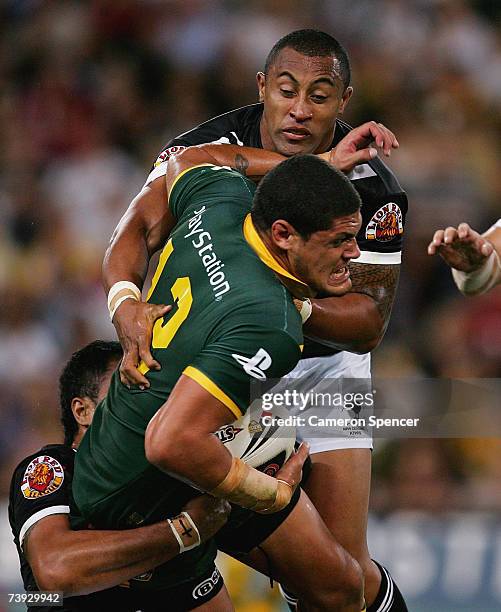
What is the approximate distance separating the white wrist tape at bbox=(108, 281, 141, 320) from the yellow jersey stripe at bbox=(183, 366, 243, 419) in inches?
25.6

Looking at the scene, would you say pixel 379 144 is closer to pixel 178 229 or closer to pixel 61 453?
pixel 178 229

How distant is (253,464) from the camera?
12.4 feet

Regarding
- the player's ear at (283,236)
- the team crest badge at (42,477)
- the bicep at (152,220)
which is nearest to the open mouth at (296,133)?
the bicep at (152,220)

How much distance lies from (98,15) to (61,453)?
5.31 m

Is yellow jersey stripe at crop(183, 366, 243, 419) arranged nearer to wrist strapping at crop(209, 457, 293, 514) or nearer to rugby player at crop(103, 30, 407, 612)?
wrist strapping at crop(209, 457, 293, 514)

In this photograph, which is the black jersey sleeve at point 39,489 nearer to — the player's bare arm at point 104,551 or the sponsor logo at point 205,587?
the player's bare arm at point 104,551

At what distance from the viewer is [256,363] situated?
3.04m

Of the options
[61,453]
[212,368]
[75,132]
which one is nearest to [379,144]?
[212,368]

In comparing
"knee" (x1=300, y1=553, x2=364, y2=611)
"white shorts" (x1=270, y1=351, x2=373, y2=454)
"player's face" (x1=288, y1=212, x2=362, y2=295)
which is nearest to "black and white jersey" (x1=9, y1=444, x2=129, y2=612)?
"knee" (x1=300, y1=553, x2=364, y2=611)

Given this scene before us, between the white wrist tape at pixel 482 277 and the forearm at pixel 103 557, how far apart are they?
4.57ft

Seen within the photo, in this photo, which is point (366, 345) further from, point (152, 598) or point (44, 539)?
point (44, 539)

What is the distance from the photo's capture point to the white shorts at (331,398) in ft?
14.2

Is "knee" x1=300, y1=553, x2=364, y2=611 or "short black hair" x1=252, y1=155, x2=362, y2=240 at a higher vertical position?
"short black hair" x1=252, y1=155, x2=362, y2=240

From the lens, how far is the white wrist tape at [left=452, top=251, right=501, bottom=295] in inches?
156
